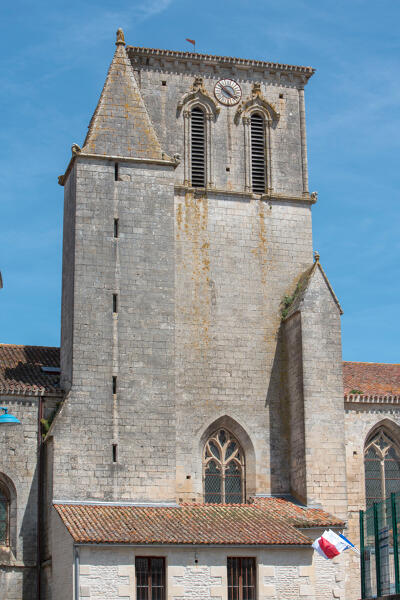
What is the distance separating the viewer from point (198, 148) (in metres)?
33.9

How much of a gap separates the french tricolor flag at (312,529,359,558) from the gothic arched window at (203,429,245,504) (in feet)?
13.2

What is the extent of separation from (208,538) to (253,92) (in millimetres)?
15585

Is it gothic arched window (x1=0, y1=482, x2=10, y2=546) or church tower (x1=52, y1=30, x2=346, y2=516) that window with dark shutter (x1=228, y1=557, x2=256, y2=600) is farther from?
gothic arched window (x1=0, y1=482, x2=10, y2=546)

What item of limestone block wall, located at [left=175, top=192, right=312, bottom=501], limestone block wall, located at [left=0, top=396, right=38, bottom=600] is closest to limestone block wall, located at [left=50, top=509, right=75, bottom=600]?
limestone block wall, located at [left=0, top=396, right=38, bottom=600]

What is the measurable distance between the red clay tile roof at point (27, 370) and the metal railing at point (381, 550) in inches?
381

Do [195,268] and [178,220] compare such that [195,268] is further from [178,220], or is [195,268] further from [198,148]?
[198,148]

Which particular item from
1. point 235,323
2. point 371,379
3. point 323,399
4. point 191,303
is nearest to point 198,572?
point 323,399

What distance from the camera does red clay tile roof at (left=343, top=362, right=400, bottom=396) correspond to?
110 feet

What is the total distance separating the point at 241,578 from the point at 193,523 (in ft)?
6.42

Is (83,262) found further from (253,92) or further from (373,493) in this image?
(373,493)

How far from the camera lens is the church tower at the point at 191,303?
2944 centimetres

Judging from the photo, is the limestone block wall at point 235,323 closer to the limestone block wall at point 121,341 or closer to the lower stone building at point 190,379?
the lower stone building at point 190,379

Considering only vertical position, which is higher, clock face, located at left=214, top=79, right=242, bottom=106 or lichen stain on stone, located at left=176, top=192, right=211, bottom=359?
clock face, located at left=214, top=79, right=242, bottom=106

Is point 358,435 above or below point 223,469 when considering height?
above
